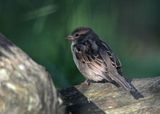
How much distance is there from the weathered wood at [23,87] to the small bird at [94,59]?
4.89ft

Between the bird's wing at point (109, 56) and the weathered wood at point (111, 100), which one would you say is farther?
the bird's wing at point (109, 56)

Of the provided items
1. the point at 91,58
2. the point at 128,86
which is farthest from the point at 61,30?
the point at 128,86

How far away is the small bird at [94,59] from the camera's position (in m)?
7.12

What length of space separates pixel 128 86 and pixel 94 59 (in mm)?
872

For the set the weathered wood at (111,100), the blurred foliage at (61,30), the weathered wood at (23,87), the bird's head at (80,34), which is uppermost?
the weathered wood at (23,87)

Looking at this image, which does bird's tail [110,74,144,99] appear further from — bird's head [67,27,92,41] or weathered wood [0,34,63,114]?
weathered wood [0,34,63,114]

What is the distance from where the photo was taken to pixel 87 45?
746 centimetres

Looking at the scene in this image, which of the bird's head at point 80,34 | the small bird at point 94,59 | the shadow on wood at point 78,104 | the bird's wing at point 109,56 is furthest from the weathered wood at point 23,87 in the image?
the bird's head at point 80,34

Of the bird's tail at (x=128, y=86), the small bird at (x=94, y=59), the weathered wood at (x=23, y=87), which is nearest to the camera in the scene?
the weathered wood at (x=23, y=87)

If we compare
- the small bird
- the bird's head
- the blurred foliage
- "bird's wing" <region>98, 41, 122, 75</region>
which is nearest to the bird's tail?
the small bird

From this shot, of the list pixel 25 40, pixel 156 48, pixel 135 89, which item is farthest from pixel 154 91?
pixel 156 48

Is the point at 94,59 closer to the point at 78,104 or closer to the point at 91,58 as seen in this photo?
the point at 91,58

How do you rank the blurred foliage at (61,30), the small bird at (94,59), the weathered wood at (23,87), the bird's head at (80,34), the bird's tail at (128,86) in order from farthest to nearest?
the blurred foliage at (61,30), the bird's head at (80,34), the small bird at (94,59), the bird's tail at (128,86), the weathered wood at (23,87)

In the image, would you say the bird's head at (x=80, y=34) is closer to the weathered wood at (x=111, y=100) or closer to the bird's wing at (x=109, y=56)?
the bird's wing at (x=109, y=56)
